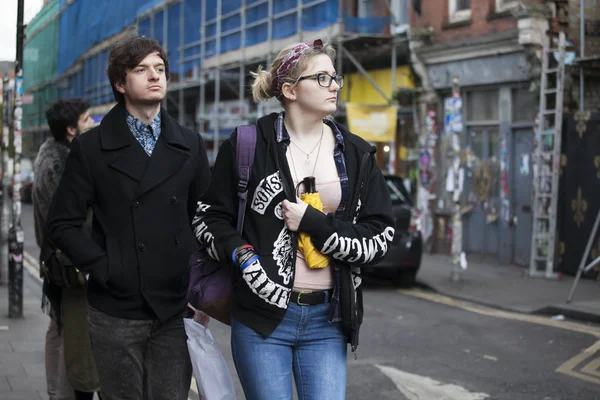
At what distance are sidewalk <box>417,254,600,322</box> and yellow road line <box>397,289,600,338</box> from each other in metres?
0.15

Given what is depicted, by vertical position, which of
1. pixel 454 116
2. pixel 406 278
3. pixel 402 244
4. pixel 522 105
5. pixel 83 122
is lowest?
pixel 406 278

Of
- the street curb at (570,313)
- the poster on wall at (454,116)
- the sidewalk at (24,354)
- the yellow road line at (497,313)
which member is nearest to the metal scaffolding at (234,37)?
the poster on wall at (454,116)

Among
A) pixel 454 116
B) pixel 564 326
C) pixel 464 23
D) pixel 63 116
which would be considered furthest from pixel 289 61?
pixel 464 23

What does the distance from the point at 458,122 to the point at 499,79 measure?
10.5 feet

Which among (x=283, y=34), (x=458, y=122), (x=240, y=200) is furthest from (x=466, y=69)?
(x=240, y=200)

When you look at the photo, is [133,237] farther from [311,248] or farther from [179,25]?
[179,25]

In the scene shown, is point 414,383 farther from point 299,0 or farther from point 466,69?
point 299,0

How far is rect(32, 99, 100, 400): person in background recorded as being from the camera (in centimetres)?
508

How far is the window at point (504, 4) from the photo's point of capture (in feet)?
54.5

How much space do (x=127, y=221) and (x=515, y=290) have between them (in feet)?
33.3

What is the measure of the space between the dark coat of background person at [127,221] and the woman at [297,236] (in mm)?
362

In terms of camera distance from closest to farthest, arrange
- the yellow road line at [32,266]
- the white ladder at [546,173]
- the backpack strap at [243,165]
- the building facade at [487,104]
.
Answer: the backpack strap at [243,165] < the yellow road line at [32,266] < the white ladder at [546,173] < the building facade at [487,104]

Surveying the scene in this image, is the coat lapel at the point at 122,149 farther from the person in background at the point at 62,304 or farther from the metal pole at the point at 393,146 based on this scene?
the metal pole at the point at 393,146

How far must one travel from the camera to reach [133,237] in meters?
3.91
